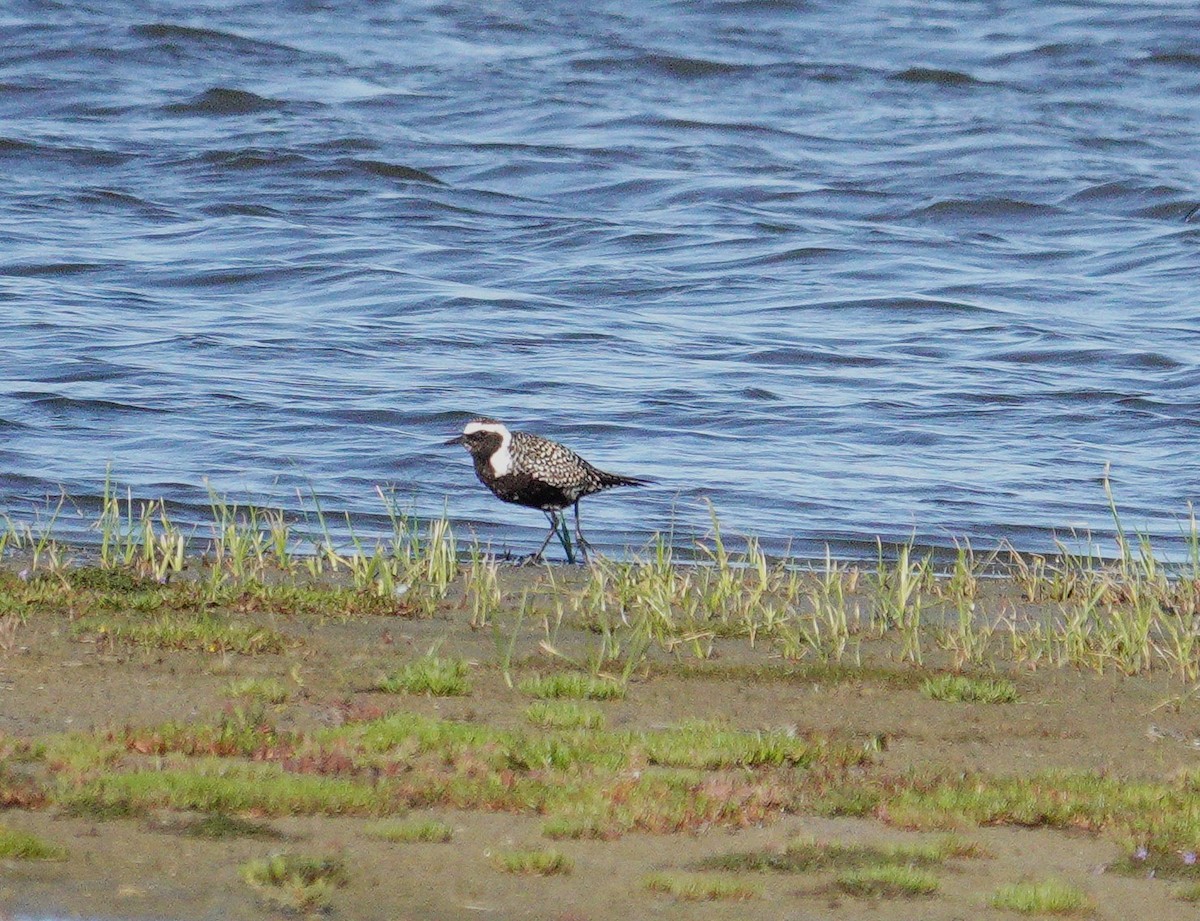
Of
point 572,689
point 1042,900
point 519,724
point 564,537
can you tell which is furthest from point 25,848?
point 564,537

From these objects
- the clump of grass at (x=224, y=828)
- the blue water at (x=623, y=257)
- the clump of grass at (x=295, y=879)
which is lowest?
the blue water at (x=623, y=257)

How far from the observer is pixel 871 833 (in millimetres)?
6605

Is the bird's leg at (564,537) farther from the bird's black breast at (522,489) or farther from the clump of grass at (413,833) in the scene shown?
the clump of grass at (413,833)

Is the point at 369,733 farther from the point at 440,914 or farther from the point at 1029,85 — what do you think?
the point at 1029,85

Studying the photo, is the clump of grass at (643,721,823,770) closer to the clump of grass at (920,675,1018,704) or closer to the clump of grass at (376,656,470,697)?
the clump of grass at (376,656,470,697)

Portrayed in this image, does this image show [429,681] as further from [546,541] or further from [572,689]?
[546,541]

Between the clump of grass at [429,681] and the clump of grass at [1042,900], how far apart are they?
2.66 metres

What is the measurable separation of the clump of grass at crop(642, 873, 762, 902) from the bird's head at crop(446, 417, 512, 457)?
232 inches

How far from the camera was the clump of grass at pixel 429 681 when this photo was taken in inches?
316

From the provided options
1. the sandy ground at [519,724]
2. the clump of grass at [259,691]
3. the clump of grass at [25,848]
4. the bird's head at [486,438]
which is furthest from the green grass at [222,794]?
the bird's head at [486,438]

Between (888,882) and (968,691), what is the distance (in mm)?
2460

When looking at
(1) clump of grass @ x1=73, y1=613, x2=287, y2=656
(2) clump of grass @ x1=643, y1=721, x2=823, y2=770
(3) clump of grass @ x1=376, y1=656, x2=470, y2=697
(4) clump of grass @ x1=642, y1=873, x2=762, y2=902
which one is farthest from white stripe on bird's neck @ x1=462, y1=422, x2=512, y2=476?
(4) clump of grass @ x1=642, y1=873, x2=762, y2=902

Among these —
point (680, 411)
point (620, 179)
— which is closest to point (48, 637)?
point (680, 411)

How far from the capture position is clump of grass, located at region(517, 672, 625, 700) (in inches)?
318
